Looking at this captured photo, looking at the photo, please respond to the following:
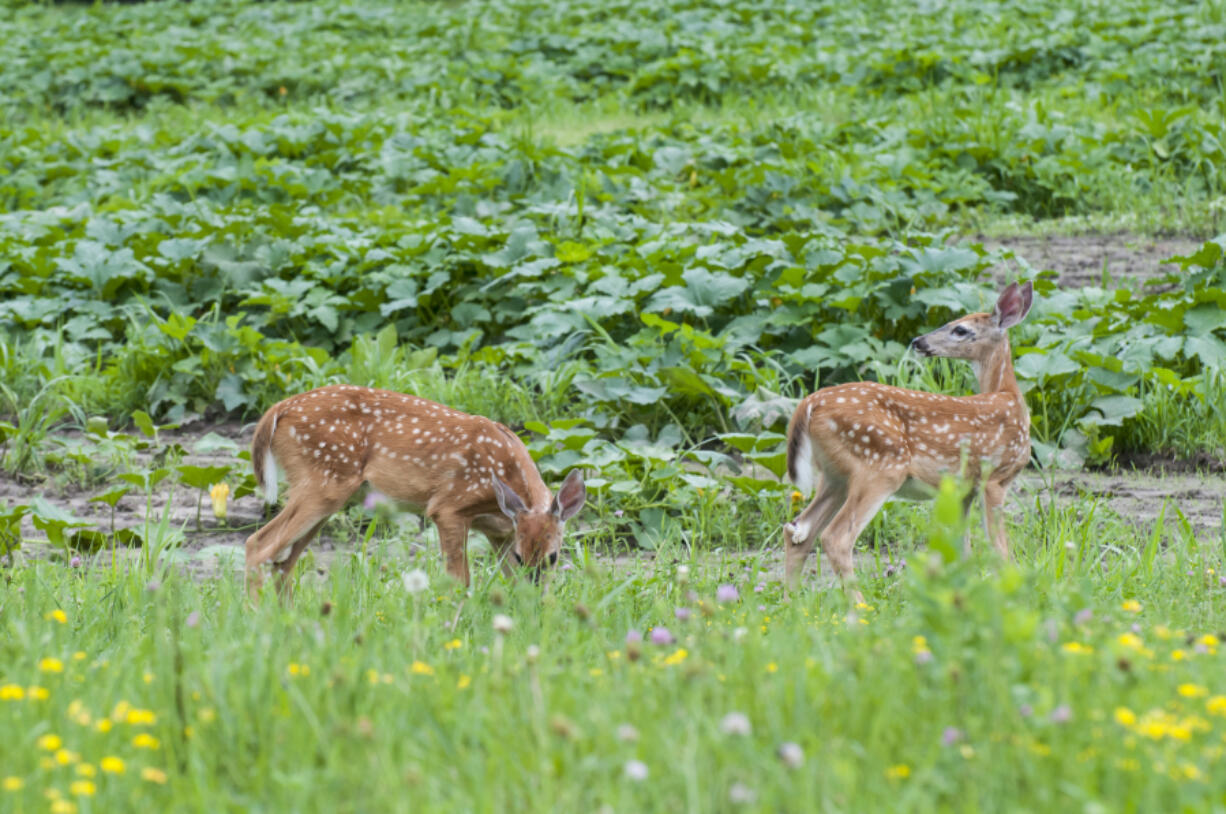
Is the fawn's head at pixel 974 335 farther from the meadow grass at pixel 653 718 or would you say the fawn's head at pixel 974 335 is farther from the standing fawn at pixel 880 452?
the meadow grass at pixel 653 718

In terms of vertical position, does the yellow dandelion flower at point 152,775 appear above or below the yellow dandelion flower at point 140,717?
above

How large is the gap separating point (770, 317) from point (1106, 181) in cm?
473

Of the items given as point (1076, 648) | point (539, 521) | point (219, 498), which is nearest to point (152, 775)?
point (1076, 648)

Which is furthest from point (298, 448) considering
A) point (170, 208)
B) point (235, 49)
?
point (235, 49)

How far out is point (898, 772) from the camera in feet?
8.16

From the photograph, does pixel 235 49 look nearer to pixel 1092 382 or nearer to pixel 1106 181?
pixel 1106 181

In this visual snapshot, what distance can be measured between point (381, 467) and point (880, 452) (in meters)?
1.97

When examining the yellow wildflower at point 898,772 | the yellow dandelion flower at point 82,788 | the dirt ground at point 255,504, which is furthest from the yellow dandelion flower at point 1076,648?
the dirt ground at point 255,504

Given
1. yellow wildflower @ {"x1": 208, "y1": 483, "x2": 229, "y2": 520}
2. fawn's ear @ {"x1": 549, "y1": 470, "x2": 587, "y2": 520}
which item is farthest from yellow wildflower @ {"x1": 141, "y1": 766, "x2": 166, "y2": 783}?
yellow wildflower @ {"x1": 208, "y1": 483, "x2": 229, "y2": 520}

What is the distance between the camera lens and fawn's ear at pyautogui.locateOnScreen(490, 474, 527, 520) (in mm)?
4812

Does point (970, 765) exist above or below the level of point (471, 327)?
above

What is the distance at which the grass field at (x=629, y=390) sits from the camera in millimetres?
2627

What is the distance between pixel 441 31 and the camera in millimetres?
19875

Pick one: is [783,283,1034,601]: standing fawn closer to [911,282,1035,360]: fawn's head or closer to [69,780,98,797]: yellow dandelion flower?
[911,282,1035,360]: fawn's head
